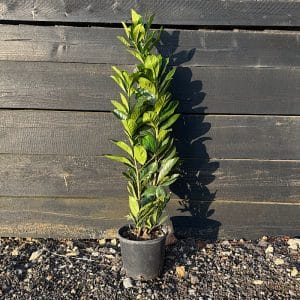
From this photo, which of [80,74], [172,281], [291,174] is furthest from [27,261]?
[291,174]

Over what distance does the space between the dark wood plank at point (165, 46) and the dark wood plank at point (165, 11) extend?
0.22 feet

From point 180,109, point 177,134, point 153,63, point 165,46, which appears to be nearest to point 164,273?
point 177,134

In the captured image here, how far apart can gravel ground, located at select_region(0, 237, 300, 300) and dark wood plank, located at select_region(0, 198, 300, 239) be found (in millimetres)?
64

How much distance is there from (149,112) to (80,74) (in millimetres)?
592

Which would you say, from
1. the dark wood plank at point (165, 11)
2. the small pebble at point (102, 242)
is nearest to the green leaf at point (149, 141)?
the dark wood plank at point (165, 11)

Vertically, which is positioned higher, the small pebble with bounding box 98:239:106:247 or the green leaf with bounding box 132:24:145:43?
the green leaf with bounding box 132:24:145:43

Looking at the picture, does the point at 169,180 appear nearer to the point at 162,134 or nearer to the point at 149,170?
the point at 149,170

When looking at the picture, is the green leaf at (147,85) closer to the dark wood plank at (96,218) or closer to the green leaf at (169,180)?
the green leaf at (169,180)

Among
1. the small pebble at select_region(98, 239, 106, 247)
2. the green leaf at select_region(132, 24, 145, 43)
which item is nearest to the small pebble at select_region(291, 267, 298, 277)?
the small pebble at select_region(98, 239, 106, 247)

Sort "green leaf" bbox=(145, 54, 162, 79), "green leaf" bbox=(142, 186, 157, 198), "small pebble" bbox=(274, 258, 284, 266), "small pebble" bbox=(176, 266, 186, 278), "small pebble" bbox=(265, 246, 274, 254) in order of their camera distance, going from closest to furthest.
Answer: "green leaf" bbox=(145, 54, 162, 79) → "green leaf" bbox=(142, 186, 157, 198) → "small pebble" bbox=(176, 266, 186, 278) → "small pebble" bbox=(274, 258, 284, 266) → "small pebble" bbox=(265, 246, 274, 254)

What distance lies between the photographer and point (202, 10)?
2.74 m

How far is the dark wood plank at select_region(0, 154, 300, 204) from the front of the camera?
2.96 m

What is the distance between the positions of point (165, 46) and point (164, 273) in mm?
1403

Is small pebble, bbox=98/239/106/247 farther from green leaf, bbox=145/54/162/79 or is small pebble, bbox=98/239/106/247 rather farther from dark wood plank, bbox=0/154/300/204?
green leaf, bbox=145/54/162/79
